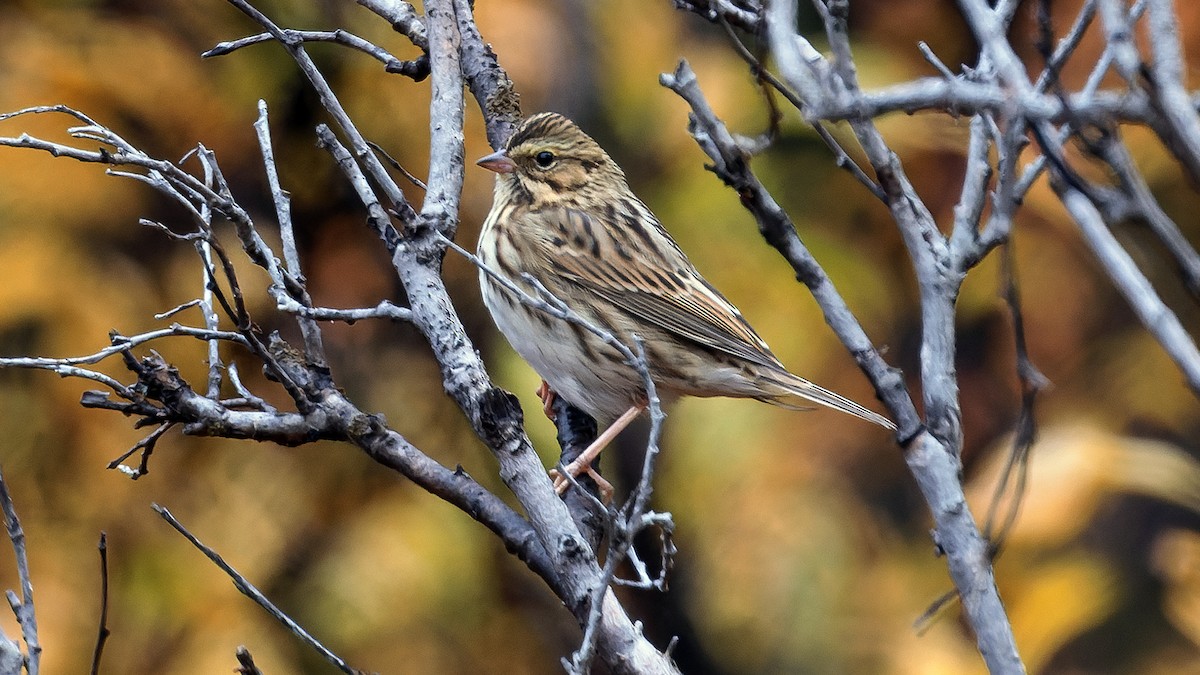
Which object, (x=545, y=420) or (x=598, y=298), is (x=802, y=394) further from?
(x=545, y=420)

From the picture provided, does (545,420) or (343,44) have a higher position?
(343,44)

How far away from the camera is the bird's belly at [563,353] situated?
10.8 feet

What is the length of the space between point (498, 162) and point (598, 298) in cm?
49

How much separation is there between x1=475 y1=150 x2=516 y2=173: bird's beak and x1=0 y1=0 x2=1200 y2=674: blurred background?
2.70ft

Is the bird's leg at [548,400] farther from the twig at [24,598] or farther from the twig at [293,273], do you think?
the twig at [24,598]

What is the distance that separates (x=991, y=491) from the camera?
4430 mm

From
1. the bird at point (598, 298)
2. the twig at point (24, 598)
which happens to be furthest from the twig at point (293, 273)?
the bird at point (598, 298)

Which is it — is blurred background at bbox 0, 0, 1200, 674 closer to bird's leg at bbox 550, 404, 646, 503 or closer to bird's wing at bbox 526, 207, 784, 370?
bird's wing at bbox 526, 207, 784, 370

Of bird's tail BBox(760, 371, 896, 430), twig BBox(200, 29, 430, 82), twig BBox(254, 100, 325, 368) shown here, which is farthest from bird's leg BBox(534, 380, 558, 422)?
twig BBox(254, 100, 325, 368)

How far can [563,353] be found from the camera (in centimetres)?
329

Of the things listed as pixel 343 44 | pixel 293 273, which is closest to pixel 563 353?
pixel 343 44

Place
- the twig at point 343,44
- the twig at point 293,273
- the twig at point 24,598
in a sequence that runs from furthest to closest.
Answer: the twig at point 343,44
the twig at point 293,273
the twig at point 24,598

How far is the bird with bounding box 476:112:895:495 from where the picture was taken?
3.32 meters

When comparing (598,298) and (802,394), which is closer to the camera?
(802,394)
